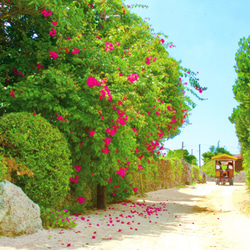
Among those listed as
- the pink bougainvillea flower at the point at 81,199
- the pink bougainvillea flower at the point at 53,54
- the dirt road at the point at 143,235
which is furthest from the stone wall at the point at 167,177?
the pink bougainvillea flower at the point at 53,54

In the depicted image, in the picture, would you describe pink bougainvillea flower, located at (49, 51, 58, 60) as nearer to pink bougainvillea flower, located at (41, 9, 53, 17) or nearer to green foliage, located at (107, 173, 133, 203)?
pink bougainvillea flower, located at (41, 9, 53, 17)

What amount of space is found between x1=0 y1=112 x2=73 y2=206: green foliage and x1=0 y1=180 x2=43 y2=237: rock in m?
0.74

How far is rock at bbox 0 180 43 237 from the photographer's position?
211 inches

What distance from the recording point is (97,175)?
9.59m

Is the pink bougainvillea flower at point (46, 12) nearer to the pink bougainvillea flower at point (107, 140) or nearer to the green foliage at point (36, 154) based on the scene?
the green foliage at point (36, 154)

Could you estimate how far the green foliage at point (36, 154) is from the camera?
6434mm

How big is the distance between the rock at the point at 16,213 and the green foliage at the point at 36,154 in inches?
29.1

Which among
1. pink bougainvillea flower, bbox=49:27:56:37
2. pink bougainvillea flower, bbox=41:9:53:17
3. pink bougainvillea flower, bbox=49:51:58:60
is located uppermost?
pink bougainvillea flower, bbox=41:9:53:17

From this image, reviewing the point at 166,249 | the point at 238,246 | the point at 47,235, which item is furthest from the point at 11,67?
the point at 238,246

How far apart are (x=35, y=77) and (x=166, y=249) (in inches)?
195

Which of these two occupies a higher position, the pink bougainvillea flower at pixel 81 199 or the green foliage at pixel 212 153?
the green foliage at pixel 212 153

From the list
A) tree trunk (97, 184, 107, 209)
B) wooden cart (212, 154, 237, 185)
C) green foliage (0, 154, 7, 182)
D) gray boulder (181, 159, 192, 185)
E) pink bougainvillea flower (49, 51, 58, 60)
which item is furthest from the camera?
gray boulder (181, 159, 192, 185)

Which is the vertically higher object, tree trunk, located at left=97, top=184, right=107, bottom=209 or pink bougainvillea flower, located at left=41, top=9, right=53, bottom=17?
pink bougainvillea flower, located at left=41, top=9, right=53, bottom=17

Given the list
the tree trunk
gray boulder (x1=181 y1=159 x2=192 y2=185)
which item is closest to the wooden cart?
gray boulder (x1=181 y1=159 x2=192 y2=185)
